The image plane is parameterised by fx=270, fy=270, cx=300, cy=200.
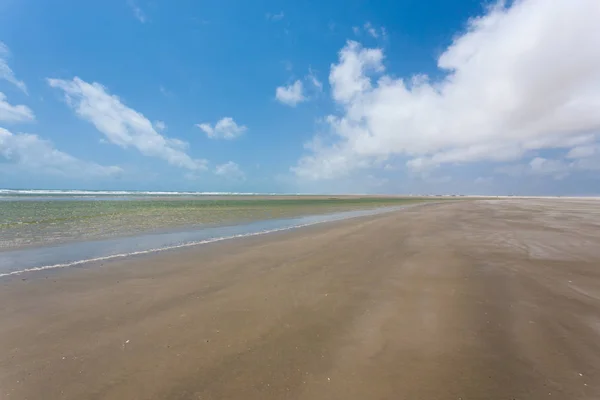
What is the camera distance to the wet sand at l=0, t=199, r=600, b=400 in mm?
3807

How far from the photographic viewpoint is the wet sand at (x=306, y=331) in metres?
3.81

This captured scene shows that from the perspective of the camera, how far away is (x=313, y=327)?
5484 mm

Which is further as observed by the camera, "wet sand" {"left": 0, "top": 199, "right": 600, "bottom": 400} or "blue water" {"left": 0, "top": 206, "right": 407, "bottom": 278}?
"blue water" {"left": 0, "top": 206, "right": 407, "bottom": 278}

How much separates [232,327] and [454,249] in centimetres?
1077

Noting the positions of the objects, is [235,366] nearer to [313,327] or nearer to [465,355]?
[313,327]

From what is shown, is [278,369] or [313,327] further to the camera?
[313,327]

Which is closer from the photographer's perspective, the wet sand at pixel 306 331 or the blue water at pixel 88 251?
the wet sand at pixel 306 331

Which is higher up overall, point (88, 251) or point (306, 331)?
point (88, 251)

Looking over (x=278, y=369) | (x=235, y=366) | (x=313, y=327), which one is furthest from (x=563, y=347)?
(x=235, y=366)

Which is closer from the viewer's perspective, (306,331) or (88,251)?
(306,331)

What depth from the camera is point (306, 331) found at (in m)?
5.32

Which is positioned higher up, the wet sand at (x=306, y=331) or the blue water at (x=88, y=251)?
the blue water at (x=88, y=251)

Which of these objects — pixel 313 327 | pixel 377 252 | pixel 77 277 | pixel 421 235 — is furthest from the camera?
pixel 421 235

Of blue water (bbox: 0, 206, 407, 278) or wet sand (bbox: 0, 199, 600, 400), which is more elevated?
blue water (bbox: 0, 206, 407, 278)
